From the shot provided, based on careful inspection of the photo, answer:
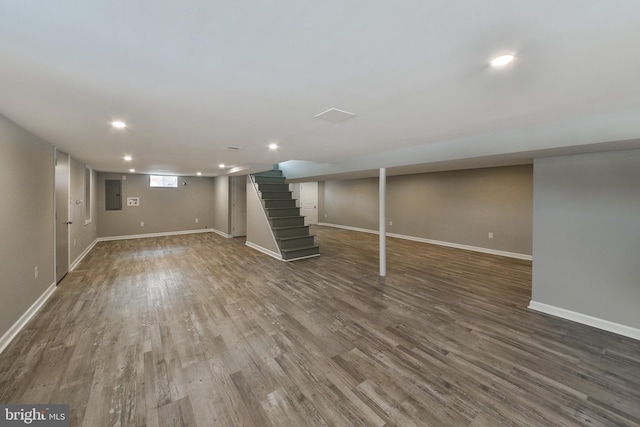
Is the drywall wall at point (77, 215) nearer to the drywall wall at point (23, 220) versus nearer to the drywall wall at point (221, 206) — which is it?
the drywall wall at point (23, 220)

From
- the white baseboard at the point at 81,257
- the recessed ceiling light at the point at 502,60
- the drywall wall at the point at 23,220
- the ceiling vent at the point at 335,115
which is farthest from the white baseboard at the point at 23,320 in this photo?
the recessed ceiling light at the point at 502,60

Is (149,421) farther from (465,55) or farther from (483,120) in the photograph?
(483,120)

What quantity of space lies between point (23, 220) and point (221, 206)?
605 centimetres

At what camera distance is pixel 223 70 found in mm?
1485

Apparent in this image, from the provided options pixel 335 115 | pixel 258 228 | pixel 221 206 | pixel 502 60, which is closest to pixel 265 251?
pixel 258 228

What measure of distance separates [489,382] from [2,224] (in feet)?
14.2

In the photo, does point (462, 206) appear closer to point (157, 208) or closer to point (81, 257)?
point (81, 257)

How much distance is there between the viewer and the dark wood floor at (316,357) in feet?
5.46

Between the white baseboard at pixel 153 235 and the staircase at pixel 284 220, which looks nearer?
the staircase at pixel 284 220

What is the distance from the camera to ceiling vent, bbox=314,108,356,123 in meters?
2.15

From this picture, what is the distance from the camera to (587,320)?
279cm

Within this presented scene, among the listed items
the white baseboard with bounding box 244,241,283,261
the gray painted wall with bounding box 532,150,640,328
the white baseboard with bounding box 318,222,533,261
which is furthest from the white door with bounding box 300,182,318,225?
the gray painted wall with bounding box 532,150,640,328

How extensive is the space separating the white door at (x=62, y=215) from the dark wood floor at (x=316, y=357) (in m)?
0.45

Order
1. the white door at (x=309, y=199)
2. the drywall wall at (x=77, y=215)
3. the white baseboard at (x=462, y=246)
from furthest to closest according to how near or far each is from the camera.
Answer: the white door at (x=309, y=199)
the white baseboard at (x=462, y=246)
the drywall wall at (x=77, y=215)
